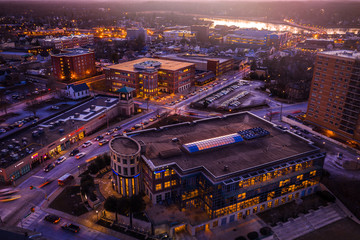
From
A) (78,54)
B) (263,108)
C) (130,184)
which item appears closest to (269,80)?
(263,108)

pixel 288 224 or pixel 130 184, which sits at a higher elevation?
pixel 130 184

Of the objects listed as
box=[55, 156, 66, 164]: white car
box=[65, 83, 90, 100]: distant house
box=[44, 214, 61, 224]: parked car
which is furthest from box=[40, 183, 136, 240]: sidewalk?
box=[65, 83, 90, 100]: distant house

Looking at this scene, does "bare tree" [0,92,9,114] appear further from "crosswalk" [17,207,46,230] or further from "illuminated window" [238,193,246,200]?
"illuminated window" [238,193,246,200]

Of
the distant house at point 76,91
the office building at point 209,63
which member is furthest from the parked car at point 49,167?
the office building at point 209,63

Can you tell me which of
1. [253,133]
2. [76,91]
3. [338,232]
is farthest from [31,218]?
[76,91]

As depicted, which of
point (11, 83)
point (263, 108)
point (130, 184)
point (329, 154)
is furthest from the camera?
point (11, 83)

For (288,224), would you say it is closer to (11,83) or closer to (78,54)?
(78,54)

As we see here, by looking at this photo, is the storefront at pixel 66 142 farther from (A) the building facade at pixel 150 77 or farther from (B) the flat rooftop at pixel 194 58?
(B) the flat rooftop at pixel 194 58
